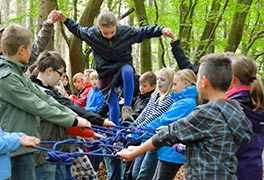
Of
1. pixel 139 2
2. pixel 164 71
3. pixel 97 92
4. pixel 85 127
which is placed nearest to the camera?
pixel 85 127

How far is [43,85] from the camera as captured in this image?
12.1ft

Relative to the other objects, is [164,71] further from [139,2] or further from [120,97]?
[139,2]

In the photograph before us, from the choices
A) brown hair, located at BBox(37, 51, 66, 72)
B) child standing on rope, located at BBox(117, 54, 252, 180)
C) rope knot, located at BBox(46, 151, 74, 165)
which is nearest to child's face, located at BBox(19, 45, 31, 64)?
brown hair, located at BBox(37, 51, 66, 72)

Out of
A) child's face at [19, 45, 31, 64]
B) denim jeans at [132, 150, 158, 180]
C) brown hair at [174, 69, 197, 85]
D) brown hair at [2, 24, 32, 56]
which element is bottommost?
denim jeans at [132, 150, 158, 180]

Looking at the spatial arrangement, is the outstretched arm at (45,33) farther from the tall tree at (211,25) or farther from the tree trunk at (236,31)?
the tree trunk at (236,31)

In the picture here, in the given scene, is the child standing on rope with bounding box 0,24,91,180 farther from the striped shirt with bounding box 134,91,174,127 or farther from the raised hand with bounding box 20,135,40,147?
the striped shirt with bounding box 134,91,174,127

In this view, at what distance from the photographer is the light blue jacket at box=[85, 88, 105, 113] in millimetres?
5434

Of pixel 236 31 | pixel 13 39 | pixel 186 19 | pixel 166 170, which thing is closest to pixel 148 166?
pixel 166 170

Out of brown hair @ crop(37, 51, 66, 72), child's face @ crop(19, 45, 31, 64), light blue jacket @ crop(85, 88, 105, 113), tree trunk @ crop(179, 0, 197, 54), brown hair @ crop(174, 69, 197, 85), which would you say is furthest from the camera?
tree trunk @ crop(179, 0, 197, 54)

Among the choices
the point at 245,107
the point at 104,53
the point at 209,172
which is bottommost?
the point at 209,172

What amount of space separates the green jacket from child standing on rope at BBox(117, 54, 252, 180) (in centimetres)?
87

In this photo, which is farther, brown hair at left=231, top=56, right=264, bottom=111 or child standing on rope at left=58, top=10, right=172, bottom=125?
child standing on rope at left=58, top=10, right=172, bottom=125

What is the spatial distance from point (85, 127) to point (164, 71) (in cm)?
146

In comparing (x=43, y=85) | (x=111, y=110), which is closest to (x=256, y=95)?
(x=43, y=85)
